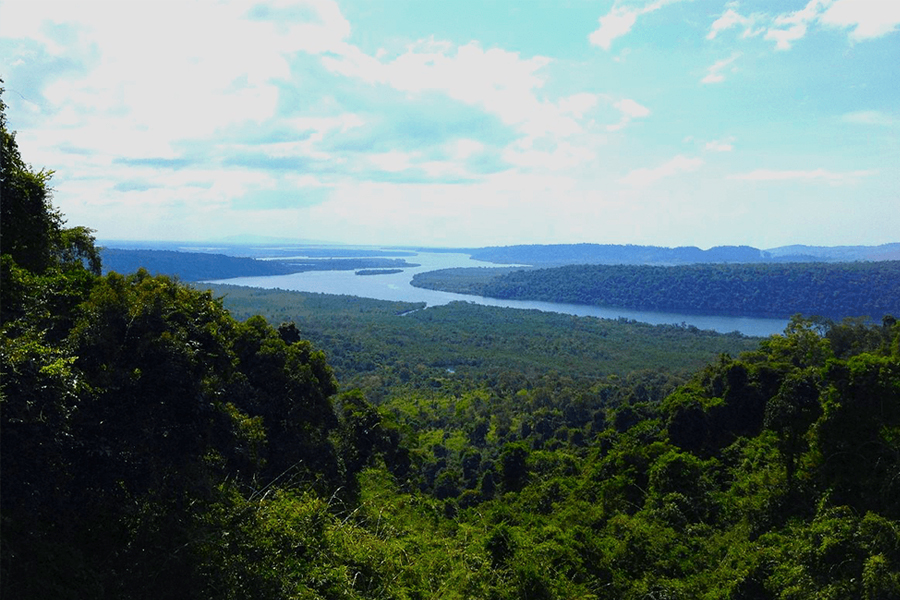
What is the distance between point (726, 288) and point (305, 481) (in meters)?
136

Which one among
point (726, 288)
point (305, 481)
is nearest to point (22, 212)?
point (305, 481)

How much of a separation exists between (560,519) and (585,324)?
84.8 meters

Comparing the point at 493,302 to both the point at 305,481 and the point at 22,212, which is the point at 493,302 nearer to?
the point at 305,481

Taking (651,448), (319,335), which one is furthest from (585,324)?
(651,448)

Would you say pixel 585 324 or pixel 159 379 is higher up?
pixel 159 379

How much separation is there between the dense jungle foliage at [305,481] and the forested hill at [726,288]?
108m

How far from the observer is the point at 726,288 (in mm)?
133000

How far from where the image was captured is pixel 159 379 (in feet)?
28.0

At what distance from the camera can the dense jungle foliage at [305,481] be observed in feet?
24.3

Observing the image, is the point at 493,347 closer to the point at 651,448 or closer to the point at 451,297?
the point at 651,448

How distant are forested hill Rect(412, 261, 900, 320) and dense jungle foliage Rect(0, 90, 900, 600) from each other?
108 meters

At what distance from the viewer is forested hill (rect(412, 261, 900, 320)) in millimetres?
115062

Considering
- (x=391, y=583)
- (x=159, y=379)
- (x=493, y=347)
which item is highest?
(x=159, y=379)

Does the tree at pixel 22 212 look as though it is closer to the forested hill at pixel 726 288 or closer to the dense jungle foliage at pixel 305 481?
the dense jungle foliage at pixel 305 481
